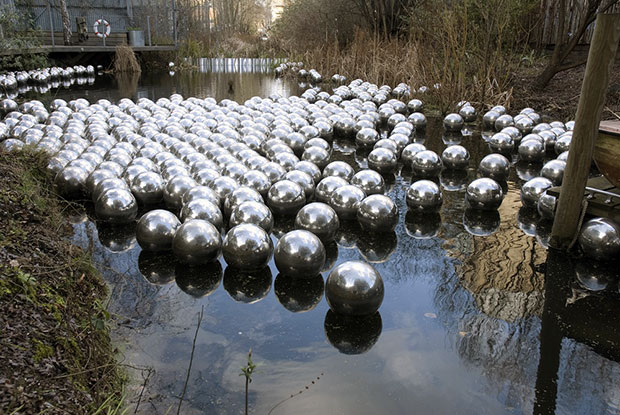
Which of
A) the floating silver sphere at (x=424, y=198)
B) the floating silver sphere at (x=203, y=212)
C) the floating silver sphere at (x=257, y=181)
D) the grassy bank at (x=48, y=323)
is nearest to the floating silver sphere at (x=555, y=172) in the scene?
the floating silver sphere at (x=424, y=198)

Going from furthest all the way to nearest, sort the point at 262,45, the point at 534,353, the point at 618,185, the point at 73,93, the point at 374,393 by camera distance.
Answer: the point at 262,45, the point at 73,93, the point at 618,185, the point at 534,353, the point at 374,393

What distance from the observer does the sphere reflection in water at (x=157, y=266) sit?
477 centimetres

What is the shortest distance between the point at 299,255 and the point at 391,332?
976mm

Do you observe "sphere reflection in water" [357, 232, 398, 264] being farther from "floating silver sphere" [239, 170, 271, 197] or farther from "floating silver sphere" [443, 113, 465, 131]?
"floating silver sphere" [443, 113, 465, 131]

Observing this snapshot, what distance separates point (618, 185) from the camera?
4938mm

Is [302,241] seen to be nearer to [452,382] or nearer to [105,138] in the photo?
[452,382]

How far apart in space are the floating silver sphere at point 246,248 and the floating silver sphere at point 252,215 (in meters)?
0.50

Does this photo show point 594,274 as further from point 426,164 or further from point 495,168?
point 426,164

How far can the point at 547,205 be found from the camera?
5965 mm

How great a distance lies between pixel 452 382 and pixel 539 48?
18769 millimetres

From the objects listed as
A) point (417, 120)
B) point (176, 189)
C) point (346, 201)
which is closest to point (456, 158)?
point (346, 201)

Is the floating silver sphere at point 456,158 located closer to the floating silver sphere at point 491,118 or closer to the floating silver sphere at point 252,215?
the floating silver sphere at point 491,118

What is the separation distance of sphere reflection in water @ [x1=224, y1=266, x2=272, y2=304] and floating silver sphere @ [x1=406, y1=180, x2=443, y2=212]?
2162 millimetres

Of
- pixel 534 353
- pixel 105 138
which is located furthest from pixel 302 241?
pixel 105 138
